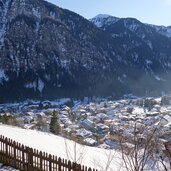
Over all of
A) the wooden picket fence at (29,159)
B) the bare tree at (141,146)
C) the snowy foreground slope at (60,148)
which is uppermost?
the bare tree at (141,146)

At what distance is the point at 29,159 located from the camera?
1945 cm

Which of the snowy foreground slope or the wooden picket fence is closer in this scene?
the wooden picket fence

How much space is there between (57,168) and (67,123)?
118783mm

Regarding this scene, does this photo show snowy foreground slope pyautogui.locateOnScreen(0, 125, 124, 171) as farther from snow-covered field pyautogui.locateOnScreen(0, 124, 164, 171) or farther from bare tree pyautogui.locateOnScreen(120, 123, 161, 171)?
bare tree pyautogui.locateOnScreen(120, 123, 161, 171)

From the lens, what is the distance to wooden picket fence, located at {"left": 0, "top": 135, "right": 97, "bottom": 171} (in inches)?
669

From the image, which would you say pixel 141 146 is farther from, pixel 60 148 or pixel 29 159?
pixel 60 148

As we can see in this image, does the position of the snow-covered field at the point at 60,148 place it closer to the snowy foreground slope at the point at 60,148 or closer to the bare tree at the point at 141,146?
the snowy foreground slope at the point at 60,148

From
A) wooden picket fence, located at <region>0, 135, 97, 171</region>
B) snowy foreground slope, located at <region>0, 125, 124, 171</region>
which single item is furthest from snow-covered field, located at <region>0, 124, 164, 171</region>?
wooden picket fence, located at <region>0, 135, 97, 171</region>

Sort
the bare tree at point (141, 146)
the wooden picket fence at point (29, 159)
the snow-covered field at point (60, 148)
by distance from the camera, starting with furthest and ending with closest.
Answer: the snow-covered field at point (60, 148) → the wooden picket fence at point (29, 159) → the bare tree at point (141, 146)

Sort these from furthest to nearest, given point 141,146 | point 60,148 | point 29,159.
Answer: point 60,148
point 29,159
point 141,146

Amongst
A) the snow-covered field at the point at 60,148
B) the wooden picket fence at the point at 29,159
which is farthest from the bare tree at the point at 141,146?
the snow-covered field at the point at 60,148

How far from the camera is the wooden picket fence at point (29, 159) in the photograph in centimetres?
1698

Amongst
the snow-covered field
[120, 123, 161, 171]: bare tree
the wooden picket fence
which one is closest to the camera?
[120, 123, 161, 171]: bare tree

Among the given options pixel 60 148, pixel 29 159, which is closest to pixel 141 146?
pixel 29 159
